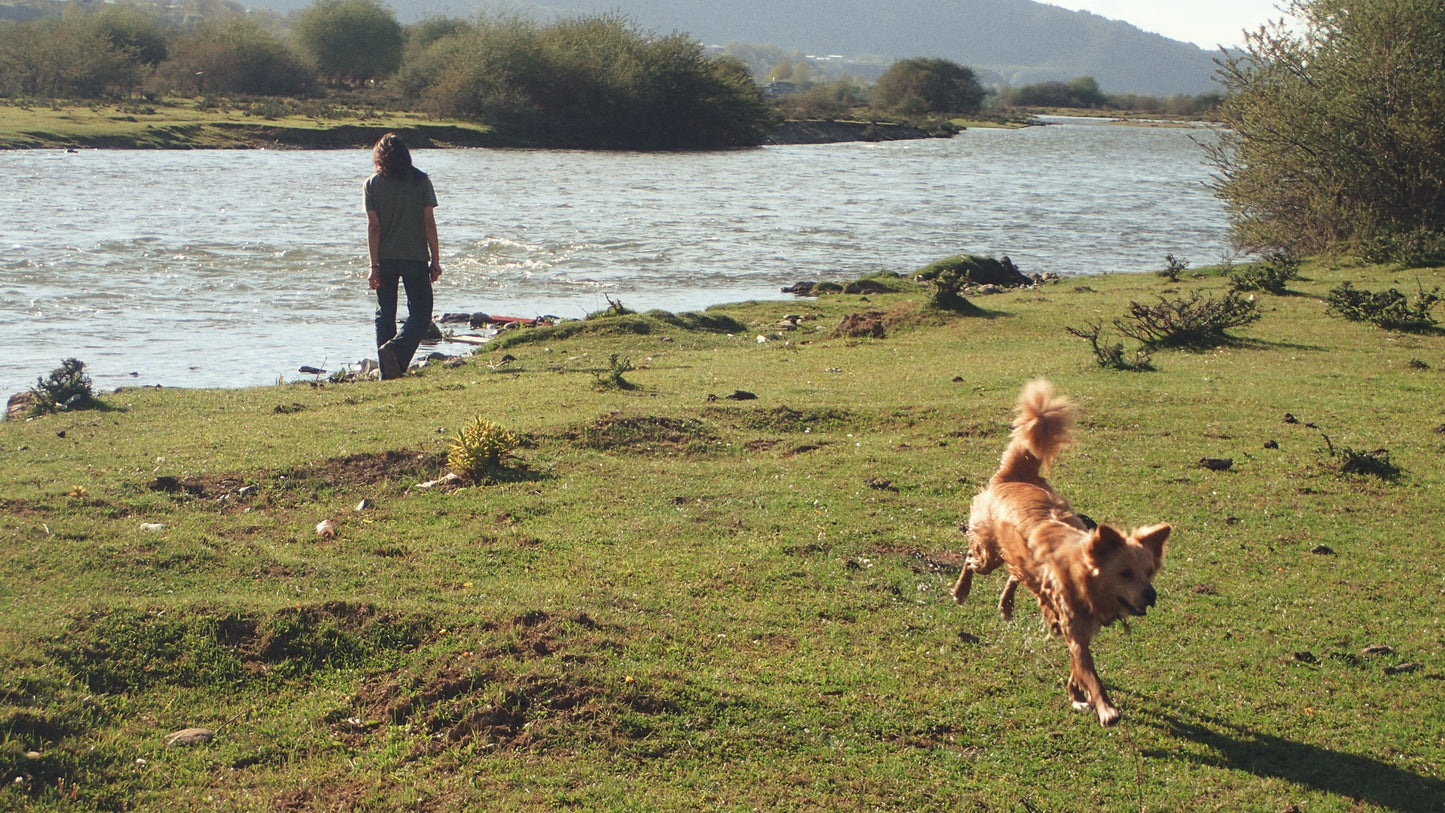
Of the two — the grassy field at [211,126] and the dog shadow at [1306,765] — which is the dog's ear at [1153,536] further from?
the grassy field at [211,126]

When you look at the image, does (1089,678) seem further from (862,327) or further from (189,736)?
(862,327)

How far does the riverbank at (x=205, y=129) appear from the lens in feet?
174

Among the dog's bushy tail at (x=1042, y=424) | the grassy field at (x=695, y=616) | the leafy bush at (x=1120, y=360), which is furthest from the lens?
the leafy bush at (x=1120, y=360)

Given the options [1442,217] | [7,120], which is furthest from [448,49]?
[1442,217]

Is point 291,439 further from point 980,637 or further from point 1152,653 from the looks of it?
point 1152,653

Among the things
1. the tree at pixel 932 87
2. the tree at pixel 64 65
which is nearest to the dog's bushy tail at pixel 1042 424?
the tree at pixel 64 65

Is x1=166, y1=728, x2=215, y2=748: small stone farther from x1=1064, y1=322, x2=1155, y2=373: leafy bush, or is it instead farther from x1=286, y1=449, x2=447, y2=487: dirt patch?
x1=1064, y1=322, x2=1155, y2=373: leafy bush

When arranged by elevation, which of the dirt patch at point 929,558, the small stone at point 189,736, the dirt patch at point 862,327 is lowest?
the small stone at point 189,736

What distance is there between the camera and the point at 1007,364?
14.4 metres

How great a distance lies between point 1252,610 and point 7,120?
206ft

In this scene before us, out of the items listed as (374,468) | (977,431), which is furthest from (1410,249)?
(374,468)

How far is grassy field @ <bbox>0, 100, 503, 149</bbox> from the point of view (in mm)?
53562

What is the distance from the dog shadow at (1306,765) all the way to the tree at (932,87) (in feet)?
453

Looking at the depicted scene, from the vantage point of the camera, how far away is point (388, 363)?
14.0 metres
